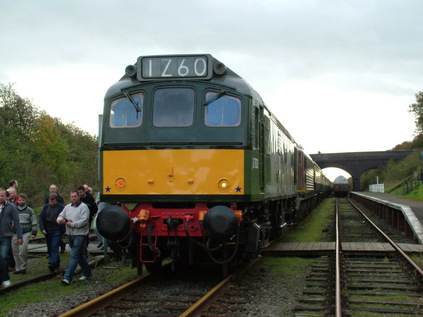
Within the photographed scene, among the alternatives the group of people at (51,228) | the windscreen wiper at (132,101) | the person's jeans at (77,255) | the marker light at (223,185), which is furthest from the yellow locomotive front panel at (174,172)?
the person's jeans at (77,255)

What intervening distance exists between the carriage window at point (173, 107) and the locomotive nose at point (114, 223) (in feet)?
4.77

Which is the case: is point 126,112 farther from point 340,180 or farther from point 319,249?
point 340,180

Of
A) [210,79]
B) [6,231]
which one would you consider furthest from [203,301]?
[6,231]

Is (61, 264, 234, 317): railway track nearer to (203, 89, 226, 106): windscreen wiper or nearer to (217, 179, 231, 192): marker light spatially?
(217, 179, 231, 192): marker light

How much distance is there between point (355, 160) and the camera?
261 feet

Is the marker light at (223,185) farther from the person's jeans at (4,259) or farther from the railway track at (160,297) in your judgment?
the person's jeans at (4,259)

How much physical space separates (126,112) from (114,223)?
1.79 metres

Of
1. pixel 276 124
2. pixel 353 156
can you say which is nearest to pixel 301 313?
pixel 276 124

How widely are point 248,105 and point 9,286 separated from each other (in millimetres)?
4571

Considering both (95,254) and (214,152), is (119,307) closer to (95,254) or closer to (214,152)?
(214,152)

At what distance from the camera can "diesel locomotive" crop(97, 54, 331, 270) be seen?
8070mm

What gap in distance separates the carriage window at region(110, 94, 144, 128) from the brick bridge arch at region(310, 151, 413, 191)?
7121 centimetres

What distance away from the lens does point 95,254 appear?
12.4 m

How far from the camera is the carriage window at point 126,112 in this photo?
854 cm
